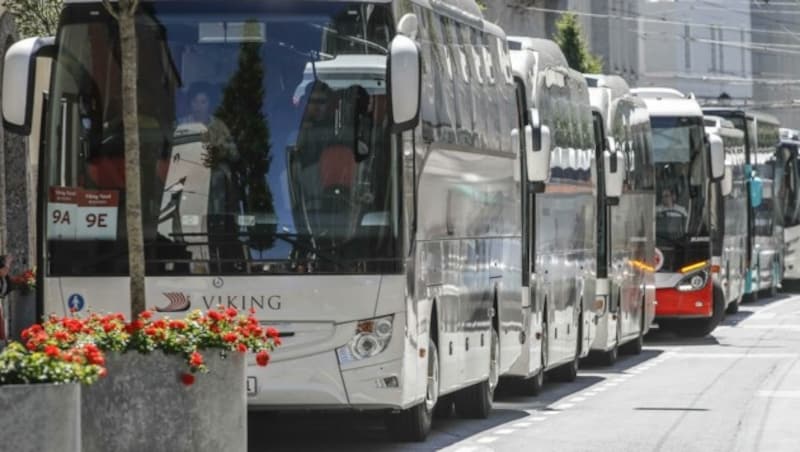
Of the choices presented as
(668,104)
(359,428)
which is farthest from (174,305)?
(668,104)

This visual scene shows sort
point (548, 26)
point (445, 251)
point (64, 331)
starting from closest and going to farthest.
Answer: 1. point (64, 331)
2. point (445, 251)
3. point (548, 26)

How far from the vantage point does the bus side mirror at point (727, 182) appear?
40.9 m

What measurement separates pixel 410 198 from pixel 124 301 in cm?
205

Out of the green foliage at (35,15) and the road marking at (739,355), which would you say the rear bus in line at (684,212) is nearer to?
the road marking at (739,355)

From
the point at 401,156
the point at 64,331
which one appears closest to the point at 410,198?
the point at 401,156

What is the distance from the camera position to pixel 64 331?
507 inches

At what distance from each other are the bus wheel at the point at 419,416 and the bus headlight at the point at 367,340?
1.42m

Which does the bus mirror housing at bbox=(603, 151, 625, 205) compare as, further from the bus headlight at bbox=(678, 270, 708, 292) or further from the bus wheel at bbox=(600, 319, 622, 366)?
the bus headlight at bbox=(678, 270, 708, 292)

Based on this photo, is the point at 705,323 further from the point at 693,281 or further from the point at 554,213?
the point at 554,213

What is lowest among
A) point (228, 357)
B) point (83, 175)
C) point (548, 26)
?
point (228, 357)

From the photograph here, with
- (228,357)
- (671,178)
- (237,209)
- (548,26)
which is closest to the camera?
(228,357)

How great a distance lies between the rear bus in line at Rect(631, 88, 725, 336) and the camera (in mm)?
37719

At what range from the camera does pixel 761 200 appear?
5291 centimetres

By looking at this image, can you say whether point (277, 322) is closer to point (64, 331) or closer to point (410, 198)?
point (410, 198)
